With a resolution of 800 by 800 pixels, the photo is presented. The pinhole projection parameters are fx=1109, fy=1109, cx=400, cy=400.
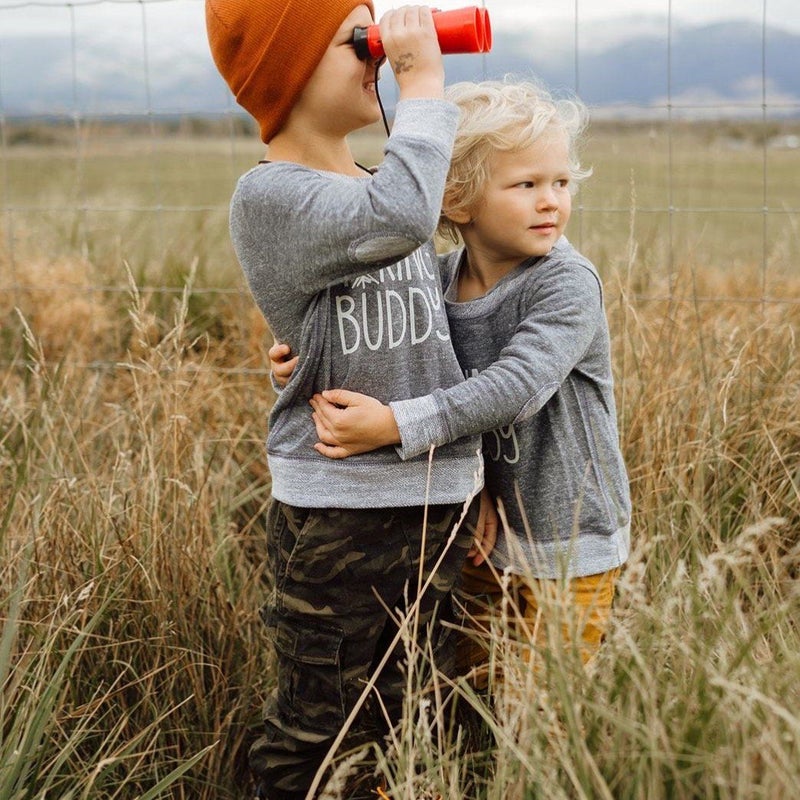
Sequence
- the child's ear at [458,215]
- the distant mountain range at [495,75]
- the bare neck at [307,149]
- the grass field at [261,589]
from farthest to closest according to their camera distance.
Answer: the distant mountain range at [495,75] < the child's ear at [458,215] < the bare neck at [307,149] < the grass field at [261,589]

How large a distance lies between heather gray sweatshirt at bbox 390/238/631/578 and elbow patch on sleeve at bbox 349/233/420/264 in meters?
0.27

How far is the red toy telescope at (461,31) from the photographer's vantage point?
1716mm

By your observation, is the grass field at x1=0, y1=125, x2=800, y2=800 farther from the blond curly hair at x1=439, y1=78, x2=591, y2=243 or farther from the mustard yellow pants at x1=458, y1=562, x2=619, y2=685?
the blond curly hair at x1=439, y1=78, x2=591, y2=243

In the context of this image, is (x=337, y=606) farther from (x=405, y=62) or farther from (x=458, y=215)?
(x=405, y=62)

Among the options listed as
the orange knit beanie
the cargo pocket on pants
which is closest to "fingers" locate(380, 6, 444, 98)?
the orange knit beanie

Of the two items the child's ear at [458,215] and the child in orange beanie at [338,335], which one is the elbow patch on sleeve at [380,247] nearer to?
the child in orange beanie at [338,335]

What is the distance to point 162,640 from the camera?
7.44 ft

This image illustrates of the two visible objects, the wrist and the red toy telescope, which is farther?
the wrist

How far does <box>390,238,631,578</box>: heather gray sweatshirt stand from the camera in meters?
1.85

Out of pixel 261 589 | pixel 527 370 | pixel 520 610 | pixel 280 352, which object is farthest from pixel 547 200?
pixel 261 589

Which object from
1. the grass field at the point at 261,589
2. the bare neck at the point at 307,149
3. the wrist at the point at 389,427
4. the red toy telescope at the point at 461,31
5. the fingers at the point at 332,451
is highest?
the red toy telescope at the point at 461,31

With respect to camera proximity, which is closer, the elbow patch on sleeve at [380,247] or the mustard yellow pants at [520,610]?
the elbow patch on sleeve at [380,247]

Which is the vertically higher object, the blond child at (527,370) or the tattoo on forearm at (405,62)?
the tattoo on forearm at (405,62)

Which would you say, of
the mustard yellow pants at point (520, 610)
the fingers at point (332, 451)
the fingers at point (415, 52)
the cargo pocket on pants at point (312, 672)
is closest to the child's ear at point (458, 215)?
the fingers at point (415, 52)
